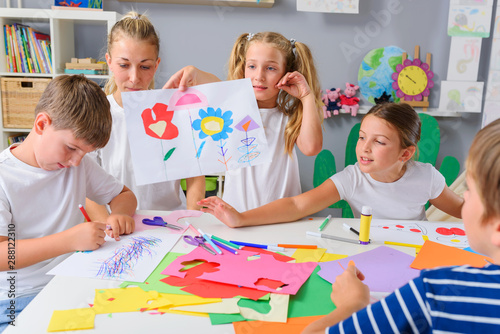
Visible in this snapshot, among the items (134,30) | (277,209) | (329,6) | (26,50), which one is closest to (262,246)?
(277,209)

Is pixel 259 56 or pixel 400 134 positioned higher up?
pixel 259 56

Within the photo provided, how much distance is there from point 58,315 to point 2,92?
2.29 meters

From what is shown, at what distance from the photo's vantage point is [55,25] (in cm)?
244

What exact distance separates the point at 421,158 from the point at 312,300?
2.01m

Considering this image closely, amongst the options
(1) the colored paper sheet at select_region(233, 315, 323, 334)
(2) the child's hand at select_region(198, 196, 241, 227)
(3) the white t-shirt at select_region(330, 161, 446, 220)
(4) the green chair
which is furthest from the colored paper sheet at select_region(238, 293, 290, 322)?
(4) the green chair

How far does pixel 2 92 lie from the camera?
8.16 ft

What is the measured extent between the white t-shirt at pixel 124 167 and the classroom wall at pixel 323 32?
1441mm

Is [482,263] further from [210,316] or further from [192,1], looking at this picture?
[192,1]

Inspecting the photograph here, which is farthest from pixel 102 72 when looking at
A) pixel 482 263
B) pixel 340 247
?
pixel 482 263

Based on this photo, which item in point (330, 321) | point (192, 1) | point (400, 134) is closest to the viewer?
point (330, 321)

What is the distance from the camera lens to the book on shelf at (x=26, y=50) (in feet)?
8.12

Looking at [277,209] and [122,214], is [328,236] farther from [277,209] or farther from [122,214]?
[122,214]

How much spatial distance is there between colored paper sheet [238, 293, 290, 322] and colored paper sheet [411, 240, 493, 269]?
0.32 m

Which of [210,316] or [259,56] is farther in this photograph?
[259,56]
